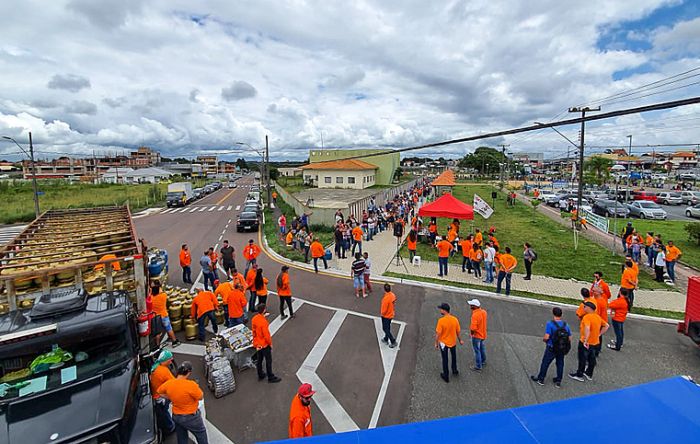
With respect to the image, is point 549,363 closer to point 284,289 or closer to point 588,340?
point 588,340

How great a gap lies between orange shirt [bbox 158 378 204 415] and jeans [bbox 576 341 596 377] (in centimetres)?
707

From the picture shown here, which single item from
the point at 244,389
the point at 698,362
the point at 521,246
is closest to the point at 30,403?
the point at 244,389

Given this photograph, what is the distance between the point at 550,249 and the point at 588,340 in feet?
42.7

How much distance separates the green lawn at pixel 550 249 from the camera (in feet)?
47.0

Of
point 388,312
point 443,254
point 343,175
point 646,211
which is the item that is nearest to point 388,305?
point 388,312

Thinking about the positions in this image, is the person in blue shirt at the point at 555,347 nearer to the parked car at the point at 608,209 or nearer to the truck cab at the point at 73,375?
the truck cab at the point at 73,375

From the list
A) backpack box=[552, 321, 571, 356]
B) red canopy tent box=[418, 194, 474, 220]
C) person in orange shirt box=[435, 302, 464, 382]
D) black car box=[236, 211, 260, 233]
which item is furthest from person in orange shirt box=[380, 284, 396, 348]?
black car box=[236, 211, 260, 233]

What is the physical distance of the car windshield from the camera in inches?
187

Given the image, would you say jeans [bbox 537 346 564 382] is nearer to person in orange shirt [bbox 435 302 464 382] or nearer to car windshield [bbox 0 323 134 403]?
person in orange shirt [bbox 435 302 464 382]

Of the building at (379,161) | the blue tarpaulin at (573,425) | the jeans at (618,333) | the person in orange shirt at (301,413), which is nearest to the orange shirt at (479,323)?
the jeans at (618,333)

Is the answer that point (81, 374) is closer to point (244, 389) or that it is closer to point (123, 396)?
point (123, 396)

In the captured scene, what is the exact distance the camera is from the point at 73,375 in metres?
4.92

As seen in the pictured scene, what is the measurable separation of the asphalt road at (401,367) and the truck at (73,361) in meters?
1.66

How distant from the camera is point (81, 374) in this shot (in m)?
5.00
